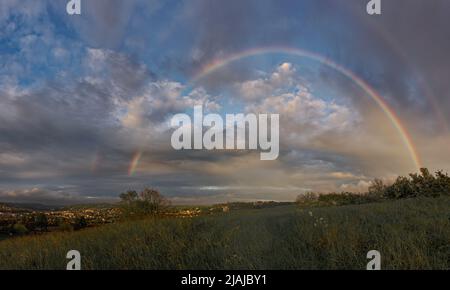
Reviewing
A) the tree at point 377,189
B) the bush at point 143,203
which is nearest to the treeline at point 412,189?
the tree at point 377,189

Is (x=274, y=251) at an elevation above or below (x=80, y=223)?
above

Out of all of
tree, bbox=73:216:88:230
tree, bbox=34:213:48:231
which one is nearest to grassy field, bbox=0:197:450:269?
tree, bbox=73:216:88:230

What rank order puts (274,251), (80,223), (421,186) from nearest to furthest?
(274,251) → (80,223) → (421,186)

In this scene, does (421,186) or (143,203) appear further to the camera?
(421,186)

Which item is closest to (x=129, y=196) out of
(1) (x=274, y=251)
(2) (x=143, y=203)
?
(2) (x=143, y=203)

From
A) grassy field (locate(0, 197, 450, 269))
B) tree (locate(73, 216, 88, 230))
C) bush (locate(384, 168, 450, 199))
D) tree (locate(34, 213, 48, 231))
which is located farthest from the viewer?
bush (locate(384, 168, 450, 199))

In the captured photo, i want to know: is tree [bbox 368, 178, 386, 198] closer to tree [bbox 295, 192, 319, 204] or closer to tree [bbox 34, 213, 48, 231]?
tree [bbox 295, 192, 319, 204]

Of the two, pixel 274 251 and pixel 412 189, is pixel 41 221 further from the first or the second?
pixel 412 189

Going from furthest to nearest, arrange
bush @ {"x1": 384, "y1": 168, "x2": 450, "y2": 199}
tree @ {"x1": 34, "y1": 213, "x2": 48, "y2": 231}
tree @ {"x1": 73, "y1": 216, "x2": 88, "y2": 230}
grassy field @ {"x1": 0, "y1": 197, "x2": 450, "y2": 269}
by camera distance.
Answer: bush @ {"x1": 384, "y1": 168, "x2": 450, "y2": 199}, tree @ {"x1": 34, "y1": 213, "x2": 48, "y2": 231}, tree @ {"x1": 73, "y1": 216, "x2": 88, "y2": 230}, grassy field @ {"x1": 0, "y1": 197, "x2": 450, "y2": 269}

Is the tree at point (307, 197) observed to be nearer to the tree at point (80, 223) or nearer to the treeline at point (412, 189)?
the treeline at point (412, 189)
